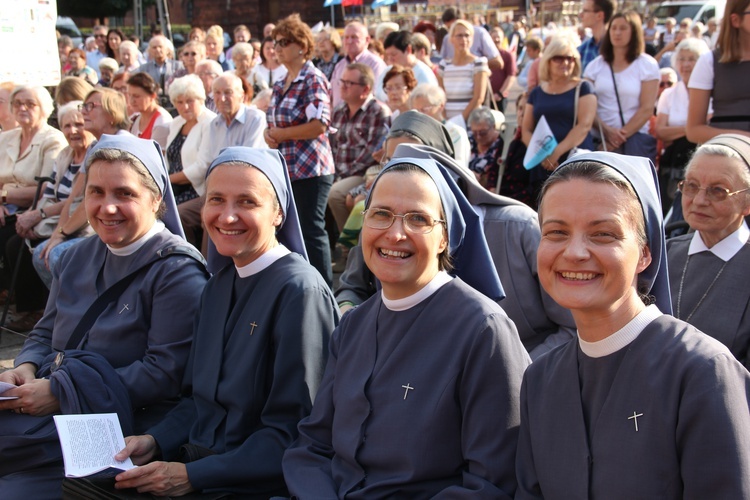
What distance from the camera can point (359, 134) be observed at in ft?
25.0

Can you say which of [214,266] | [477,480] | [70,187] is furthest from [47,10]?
[477,480]

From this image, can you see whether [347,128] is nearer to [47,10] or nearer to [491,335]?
[47,10]

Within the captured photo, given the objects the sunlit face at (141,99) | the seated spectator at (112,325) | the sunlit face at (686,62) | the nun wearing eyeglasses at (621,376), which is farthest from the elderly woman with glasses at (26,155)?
the nun wearing eyeglasses at (621,376)

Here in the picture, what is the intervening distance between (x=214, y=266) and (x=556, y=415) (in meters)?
1.73

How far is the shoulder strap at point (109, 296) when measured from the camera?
3713mm

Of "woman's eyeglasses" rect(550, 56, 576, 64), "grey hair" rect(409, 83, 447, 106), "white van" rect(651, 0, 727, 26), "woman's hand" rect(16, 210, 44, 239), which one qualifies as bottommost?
"woman's hand" rect(16, 210, 44, 239)

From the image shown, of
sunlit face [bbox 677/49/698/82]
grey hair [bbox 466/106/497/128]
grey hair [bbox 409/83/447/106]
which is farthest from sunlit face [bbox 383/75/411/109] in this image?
sunlit face [bbox 677/49/698/82]

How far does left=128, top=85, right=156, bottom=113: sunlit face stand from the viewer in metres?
8.23

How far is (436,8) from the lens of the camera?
115 ft

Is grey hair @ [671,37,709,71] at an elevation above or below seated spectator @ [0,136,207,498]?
above

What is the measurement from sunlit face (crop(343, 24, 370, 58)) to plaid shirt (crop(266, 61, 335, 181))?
2.60 metres

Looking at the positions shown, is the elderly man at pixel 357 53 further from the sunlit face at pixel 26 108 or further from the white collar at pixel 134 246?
the white collar at pixel 134 246

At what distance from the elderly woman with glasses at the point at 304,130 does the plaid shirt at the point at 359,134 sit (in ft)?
2.70

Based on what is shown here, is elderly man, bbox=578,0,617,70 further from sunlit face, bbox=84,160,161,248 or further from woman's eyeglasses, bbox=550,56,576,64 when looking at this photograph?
sunlit face, bbox=84,160,161,248
